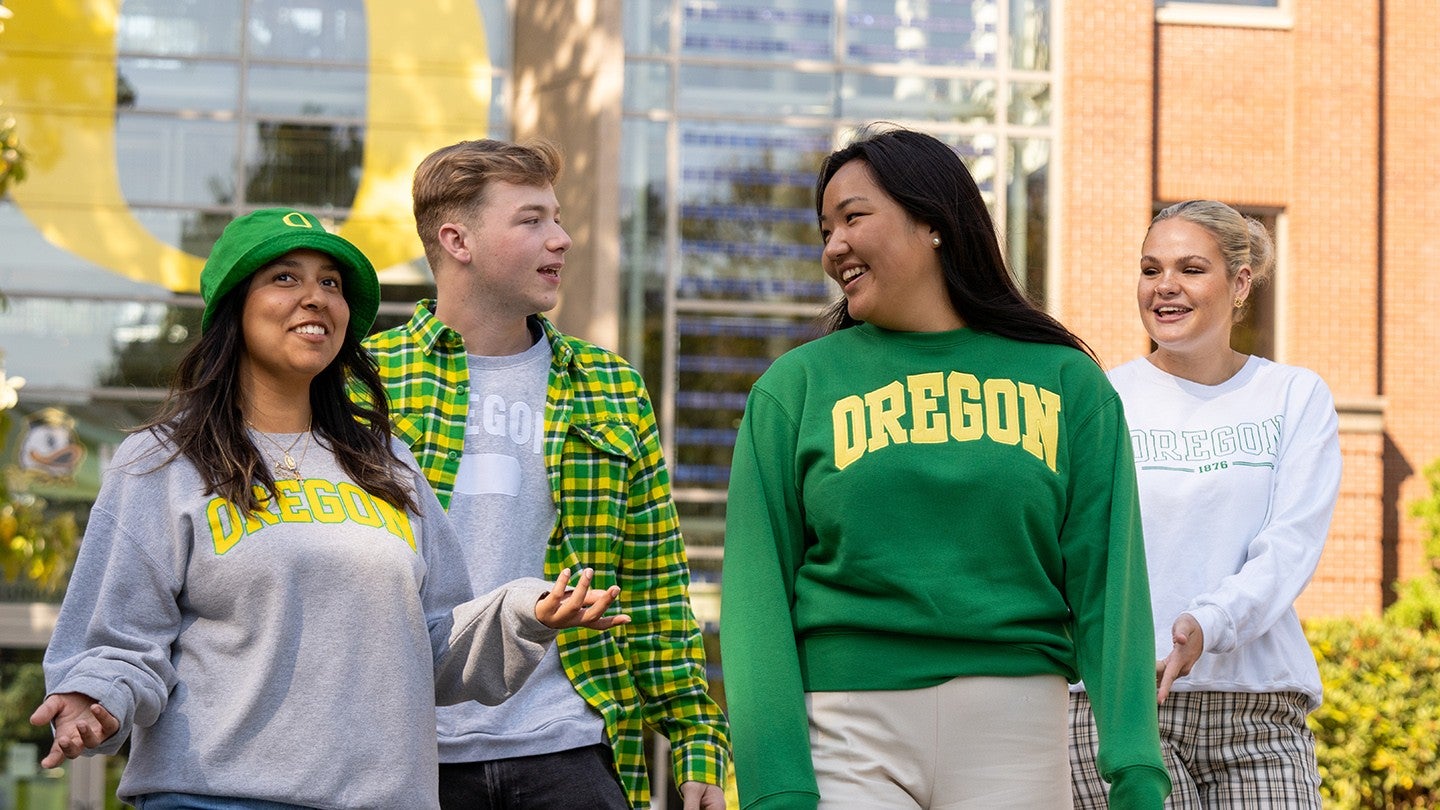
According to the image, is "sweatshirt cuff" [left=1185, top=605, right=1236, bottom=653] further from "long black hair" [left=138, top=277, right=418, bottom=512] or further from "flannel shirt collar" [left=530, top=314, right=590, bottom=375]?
"long black hair" [left=138, top=277, right=418, bottom=512]

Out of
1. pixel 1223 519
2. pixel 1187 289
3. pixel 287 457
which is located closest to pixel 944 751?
pixel 287 457

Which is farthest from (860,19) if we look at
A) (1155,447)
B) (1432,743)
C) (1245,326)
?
(1155,447)

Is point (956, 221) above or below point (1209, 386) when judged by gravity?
above

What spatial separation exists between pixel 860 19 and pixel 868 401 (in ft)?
32.8

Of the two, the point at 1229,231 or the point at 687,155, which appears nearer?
the point at 1229,231

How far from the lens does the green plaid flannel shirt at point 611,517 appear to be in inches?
174

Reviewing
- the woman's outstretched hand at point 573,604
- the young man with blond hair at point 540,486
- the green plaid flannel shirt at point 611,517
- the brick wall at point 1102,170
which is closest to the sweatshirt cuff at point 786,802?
the woman's outstretched hand at point 573,604

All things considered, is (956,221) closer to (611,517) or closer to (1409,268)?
(611,517)

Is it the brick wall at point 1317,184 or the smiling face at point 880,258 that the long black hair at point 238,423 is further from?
the brick wall at point 1317,184

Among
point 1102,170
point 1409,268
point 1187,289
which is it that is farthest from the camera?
point 1409,268

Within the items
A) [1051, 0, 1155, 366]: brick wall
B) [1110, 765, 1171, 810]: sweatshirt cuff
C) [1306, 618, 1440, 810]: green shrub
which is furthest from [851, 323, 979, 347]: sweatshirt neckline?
[1051, 0, 1155, 366]: brick wall

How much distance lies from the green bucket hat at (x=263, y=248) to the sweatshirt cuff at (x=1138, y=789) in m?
1.77

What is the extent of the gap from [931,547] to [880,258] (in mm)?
603

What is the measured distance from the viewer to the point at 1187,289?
473 centimetres
